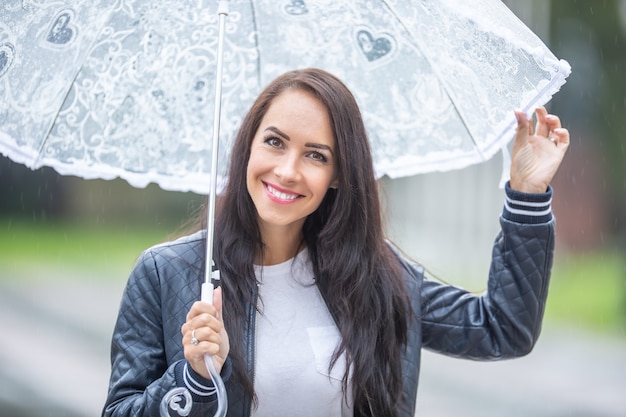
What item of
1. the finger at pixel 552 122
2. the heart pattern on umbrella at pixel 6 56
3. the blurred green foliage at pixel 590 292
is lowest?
the blurred green foliage at pixel 590 292

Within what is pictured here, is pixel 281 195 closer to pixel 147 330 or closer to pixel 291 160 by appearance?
→ pixel 291 160

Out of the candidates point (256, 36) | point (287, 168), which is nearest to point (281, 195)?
point (287, 168)

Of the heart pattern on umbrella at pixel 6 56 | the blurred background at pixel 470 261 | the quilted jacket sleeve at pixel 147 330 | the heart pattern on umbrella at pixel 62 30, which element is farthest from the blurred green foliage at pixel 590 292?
the heart pattern on umbrella at pixel 6 56

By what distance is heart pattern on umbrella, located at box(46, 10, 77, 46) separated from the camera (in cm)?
286

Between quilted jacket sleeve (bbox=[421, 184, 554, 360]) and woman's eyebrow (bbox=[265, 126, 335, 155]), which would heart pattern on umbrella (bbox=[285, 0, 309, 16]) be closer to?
woman's eyebrow (bbox=[265, 126, 335, 155])

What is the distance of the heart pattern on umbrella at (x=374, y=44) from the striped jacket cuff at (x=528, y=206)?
72 centimetres

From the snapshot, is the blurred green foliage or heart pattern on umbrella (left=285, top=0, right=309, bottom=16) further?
the blurred green foliage

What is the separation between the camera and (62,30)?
290 cm

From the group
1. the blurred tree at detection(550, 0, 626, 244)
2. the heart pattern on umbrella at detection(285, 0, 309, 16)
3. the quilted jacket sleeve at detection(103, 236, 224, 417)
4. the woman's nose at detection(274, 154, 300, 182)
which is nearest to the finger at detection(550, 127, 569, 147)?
the woman's nose at detection(274, 154, 300, 182)

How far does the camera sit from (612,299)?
1401cm

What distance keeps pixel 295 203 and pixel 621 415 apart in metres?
6.23

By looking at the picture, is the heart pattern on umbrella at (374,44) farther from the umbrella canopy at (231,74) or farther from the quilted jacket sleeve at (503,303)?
the quilted jacket sleeve at (503,303)

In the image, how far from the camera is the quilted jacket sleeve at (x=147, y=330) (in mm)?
2574

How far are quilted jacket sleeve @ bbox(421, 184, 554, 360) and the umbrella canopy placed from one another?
33 cm
